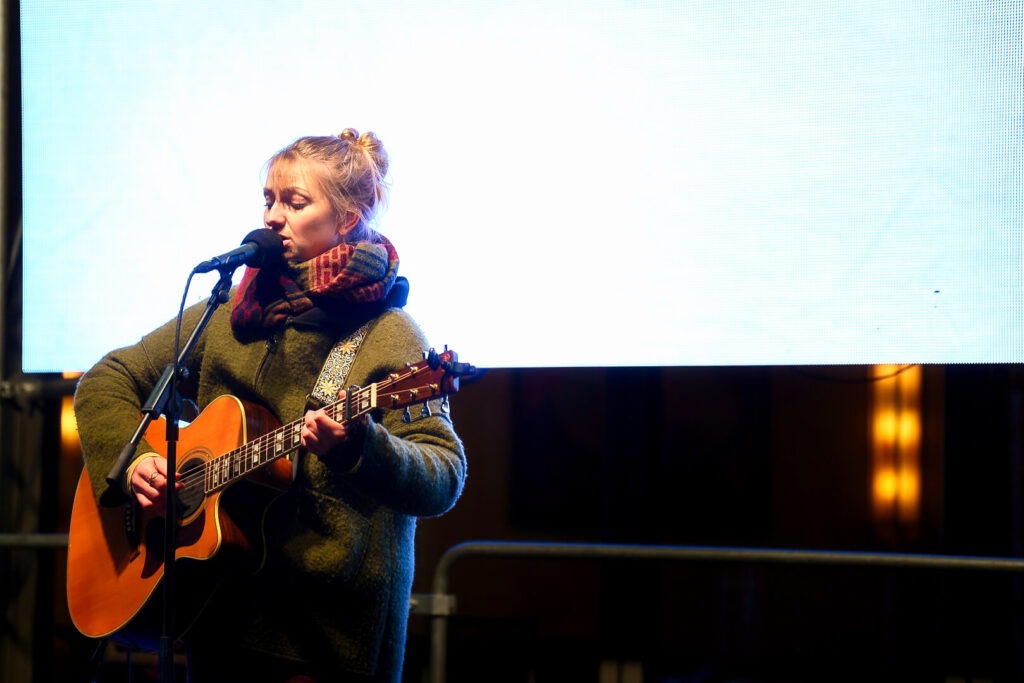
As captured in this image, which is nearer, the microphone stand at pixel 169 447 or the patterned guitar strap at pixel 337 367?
the microphone stand at pixel 169 447

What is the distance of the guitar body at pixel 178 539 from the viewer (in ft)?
5.84

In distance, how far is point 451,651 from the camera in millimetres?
4504

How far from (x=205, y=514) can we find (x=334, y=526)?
22 cm

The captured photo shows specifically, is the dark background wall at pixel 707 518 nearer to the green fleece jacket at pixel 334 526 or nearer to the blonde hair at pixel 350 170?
the green fleece jacket at pixel 334 526

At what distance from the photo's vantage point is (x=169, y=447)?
1.72 meters

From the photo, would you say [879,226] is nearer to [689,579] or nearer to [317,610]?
[317,610]

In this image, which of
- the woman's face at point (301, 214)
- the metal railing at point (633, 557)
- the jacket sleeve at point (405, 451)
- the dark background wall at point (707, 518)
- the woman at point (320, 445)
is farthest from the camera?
the dark background wall at point (707, 518)

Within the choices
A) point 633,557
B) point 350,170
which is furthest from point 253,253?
point 633,557

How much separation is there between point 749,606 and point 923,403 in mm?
1273

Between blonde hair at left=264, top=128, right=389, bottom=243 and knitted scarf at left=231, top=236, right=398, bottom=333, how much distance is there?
0.19 ft

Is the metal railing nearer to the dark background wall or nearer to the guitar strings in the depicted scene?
the guitar strings

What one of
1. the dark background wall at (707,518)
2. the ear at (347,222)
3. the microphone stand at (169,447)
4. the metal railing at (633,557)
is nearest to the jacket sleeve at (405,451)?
the ear at (347,222)

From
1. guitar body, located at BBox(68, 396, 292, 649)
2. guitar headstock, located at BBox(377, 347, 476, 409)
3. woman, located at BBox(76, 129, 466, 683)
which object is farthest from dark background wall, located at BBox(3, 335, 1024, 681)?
guitar headstock, located at BBox(377, 347, 476, 409)

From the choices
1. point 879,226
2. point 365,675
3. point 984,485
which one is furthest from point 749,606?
point 365,675
